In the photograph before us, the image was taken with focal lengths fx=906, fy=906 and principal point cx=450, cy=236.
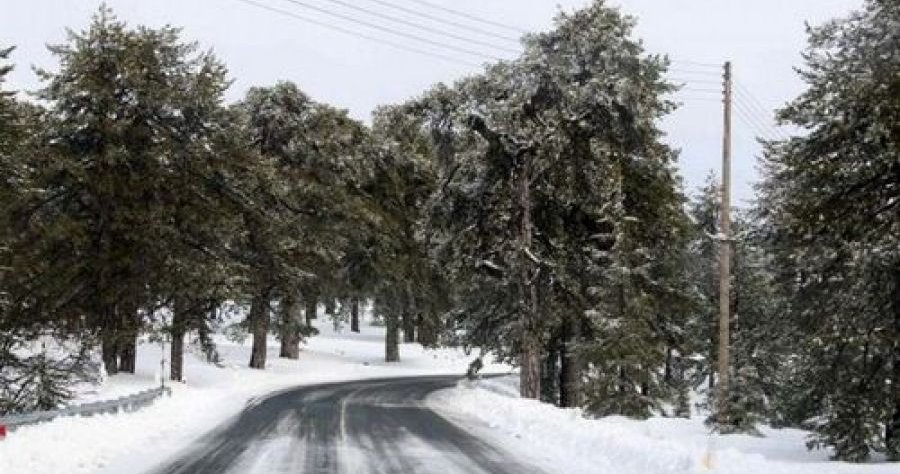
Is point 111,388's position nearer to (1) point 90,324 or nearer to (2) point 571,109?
(1) point 90,324

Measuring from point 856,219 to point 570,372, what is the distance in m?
16.5

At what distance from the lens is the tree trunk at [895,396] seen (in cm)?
1510

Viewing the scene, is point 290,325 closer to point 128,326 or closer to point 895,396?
point 128,326

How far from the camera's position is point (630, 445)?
46.4 ft

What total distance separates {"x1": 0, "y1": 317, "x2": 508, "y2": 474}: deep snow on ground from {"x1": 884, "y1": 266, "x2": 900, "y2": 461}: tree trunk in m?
11.9

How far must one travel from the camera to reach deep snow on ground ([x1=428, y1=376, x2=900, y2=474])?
12273mm

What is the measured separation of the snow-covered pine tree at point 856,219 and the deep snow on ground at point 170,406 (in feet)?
37.8

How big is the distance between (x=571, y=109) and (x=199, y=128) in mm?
12208

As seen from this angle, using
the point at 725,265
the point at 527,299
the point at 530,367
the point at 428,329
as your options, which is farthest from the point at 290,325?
the point at 725,265

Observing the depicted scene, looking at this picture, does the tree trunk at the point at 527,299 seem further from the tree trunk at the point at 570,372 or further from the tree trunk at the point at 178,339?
the tree trunk at the point at 178,339

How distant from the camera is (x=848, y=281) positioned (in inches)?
690

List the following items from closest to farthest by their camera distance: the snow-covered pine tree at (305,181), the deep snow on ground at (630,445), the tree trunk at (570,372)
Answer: the deep snow on ground at (630,445) → the tree trunk at (570,372) → the snow-covered pine tree at (305,181)

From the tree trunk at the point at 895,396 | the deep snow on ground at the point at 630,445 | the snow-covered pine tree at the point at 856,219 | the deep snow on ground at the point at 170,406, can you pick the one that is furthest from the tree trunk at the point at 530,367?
the tree trunk at the point at 895,396

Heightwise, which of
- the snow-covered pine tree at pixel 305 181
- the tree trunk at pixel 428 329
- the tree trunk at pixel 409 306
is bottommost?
the tree trunk at pixel 428 329
